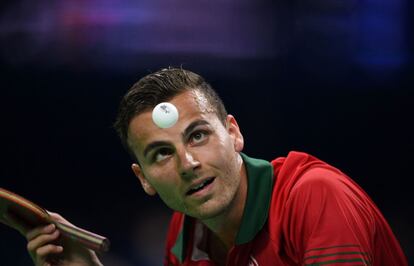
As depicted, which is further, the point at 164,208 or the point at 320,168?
the point at 164,208

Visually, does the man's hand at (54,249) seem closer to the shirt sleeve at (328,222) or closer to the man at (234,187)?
the man at (234,187)

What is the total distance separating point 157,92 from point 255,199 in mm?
487

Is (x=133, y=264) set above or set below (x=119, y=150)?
below

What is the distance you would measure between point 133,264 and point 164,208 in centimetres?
32

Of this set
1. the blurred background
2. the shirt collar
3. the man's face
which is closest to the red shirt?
the shirt collar

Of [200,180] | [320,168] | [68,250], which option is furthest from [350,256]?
[68,250]

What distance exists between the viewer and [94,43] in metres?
4.05

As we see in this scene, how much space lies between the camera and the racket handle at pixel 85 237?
8.46 ft

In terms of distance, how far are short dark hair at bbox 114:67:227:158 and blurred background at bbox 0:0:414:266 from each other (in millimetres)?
1298

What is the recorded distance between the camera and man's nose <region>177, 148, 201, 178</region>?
96.7 inches

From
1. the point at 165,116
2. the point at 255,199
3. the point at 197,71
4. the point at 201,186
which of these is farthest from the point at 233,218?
the point at 197,71

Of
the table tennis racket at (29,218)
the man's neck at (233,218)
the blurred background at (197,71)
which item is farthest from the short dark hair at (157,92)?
the blurred background at (197,71)

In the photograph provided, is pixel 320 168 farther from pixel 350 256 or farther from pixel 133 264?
pixel 133 264

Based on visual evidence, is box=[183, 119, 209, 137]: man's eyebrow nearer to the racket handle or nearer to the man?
the man
